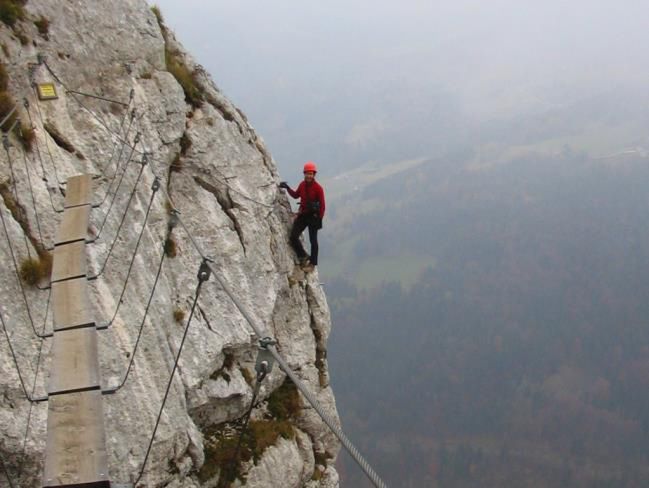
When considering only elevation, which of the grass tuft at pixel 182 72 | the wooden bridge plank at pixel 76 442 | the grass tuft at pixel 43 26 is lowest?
the wooden bridge plank at pixel 76 442

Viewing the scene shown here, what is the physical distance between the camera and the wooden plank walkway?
7.39 meters

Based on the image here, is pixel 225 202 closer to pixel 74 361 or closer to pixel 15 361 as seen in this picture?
pixel 15 361

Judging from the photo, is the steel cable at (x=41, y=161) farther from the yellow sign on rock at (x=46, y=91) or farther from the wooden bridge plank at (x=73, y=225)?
the yellow sign on rock at (x=46, y=91)

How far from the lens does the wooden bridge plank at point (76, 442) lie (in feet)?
23.7

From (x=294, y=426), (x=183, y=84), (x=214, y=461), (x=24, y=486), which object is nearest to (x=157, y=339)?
(x=214, y=461)

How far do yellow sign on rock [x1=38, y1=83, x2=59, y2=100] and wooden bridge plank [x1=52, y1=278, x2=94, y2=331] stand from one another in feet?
19.9

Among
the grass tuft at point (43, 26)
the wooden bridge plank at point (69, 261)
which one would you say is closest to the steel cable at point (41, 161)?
the wooden bridge plank at point (69, 261)

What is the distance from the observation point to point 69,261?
12273 mm

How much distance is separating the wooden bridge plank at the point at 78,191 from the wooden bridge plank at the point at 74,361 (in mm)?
4271

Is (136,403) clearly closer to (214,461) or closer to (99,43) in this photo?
(214,461)

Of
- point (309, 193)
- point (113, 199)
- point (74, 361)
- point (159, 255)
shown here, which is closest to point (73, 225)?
point (113, 199)

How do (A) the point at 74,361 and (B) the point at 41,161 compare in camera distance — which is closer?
(A) the point at 74,361

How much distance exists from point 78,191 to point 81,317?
444 cm

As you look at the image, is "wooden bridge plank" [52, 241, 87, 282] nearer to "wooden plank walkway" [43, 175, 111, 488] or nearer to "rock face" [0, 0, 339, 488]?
"wooden plank walkway" [43, 175, 111, 488]
